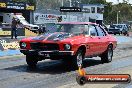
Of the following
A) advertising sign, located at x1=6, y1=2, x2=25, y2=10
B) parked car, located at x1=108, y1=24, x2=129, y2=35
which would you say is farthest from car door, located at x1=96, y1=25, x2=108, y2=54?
advertising sign, located at x1=6, y1=2, x2=25, y2=10

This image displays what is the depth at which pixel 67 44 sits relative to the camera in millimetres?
11039

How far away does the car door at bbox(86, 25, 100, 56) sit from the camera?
12.4 meters

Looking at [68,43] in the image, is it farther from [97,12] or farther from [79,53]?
[97,12]

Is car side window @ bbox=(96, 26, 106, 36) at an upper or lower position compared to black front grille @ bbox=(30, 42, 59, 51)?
upper

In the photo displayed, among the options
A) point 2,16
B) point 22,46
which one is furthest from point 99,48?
point 2,16

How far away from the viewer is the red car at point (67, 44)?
11.1 m

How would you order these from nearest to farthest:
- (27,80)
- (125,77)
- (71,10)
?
(125,77), (27,80), (71,10)

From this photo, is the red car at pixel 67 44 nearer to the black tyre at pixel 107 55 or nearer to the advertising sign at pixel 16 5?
the black tyre at pixel 107 55

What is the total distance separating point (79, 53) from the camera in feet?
38.2

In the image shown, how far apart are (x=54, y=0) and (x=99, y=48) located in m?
153

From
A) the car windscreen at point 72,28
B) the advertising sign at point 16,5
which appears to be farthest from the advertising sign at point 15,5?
the car windscreen at point 72,28

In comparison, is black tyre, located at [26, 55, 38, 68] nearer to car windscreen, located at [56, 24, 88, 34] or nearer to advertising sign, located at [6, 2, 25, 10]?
car windscreen, located at [56, 24, 88, 34]

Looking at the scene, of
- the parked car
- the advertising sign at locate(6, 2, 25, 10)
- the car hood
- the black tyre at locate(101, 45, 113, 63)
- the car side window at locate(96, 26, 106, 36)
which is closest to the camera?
the car hood

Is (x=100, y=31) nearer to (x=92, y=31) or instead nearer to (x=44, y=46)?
(x=92, y=31)
